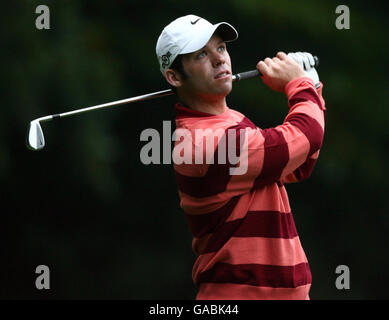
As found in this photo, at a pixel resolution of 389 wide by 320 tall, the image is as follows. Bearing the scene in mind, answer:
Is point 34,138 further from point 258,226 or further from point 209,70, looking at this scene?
point 258,226

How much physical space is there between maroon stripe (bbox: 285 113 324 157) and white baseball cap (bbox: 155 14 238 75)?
338 mm

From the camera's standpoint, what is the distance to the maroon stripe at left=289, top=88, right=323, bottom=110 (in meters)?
2.29

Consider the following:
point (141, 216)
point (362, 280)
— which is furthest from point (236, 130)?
point (362, 280)

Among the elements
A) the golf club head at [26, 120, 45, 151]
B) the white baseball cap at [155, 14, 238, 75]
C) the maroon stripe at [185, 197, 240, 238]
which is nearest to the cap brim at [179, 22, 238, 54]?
the white baseball cap at [155, 14, 238, 75]

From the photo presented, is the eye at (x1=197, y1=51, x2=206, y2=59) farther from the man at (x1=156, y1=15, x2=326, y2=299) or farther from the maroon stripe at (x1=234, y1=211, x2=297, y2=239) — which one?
the maroon stripe at (x1=234, y1=211, x2=297, y2=239)

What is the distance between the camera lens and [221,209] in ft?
7.46

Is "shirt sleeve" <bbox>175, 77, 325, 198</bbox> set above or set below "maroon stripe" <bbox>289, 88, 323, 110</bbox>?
below

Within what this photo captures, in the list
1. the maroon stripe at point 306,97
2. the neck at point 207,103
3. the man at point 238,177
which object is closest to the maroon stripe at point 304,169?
the man at point 238,177

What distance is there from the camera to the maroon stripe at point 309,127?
222 cm

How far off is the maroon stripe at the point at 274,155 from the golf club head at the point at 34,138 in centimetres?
77

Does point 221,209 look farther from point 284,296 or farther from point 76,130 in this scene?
point 76,130

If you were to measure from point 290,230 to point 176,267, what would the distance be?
397 cm

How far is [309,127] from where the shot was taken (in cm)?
222

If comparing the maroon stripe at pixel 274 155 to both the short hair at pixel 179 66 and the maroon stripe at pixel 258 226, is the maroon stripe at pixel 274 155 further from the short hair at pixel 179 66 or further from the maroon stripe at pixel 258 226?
the short hair at pixel 179 66
